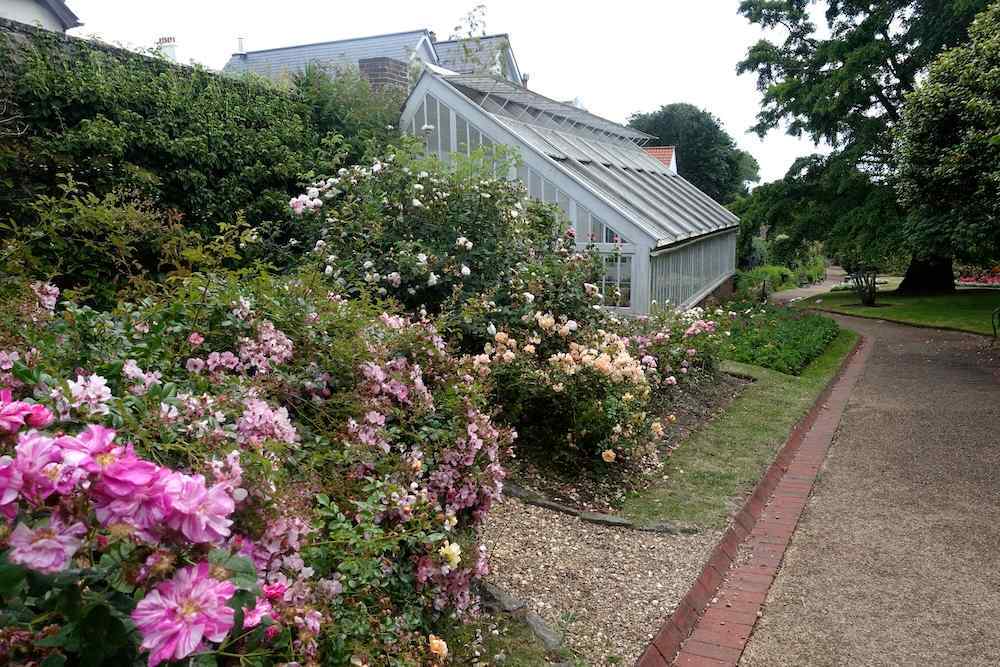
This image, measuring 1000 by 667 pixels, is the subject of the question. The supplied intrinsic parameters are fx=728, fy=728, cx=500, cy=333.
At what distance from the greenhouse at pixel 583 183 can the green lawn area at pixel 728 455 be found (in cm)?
198

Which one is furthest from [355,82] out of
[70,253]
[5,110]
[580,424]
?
[580,424]

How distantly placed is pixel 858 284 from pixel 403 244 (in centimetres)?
2173

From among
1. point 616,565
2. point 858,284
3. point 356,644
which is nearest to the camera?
point 356,644

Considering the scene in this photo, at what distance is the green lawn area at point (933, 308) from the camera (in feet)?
59.1

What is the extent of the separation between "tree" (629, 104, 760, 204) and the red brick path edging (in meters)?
40.4

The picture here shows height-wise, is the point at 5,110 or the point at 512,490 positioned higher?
the point at 5,110

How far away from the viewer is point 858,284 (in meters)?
24.2

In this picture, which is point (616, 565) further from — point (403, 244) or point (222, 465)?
point (403, 244)

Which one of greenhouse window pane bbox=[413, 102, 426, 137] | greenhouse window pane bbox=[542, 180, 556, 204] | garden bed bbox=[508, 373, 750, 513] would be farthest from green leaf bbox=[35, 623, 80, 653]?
greenhouse window pane bbox=[413, 102, 426, 137]

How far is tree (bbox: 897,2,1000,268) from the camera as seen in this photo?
10.6 meters

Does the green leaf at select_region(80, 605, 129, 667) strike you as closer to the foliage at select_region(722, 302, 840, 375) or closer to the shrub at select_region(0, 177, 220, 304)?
the shrub at select_region(0, 177, 220, 304)

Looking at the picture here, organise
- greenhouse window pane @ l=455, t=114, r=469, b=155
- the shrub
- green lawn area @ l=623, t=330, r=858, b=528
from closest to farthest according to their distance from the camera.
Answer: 1. the shrub
2. green lawn area @ l=623, t=330, r=858, b=528
3. greenhouse window pane @ l=455, t=114, r=469, b=155

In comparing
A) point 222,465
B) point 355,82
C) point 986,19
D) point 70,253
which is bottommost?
point 222,465

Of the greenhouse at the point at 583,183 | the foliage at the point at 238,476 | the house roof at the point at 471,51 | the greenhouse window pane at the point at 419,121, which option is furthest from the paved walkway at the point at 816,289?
the foliage at the point at 238,476
